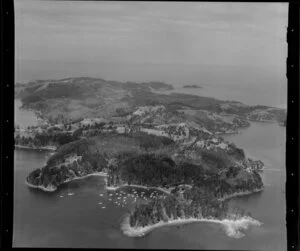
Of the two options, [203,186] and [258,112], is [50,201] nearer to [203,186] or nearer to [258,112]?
[203,186]

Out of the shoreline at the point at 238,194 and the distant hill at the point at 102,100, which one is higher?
the distant hill at the point at 102,100

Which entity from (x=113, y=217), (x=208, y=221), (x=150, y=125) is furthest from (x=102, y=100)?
(x=208, y=221)

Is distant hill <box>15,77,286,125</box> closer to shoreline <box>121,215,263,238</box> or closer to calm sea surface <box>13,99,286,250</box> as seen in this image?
calm sea surface <box>13,99,286,250</box>

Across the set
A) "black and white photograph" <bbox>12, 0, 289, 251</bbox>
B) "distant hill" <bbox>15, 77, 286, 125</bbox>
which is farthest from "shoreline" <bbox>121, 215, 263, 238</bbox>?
"distant hill" <bbox>15, 77, 286, 125</bbox>

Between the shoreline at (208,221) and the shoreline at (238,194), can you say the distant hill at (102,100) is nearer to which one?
the shoreline at (238,194)

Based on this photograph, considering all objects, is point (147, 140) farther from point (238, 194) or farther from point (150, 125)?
point (238, 194)

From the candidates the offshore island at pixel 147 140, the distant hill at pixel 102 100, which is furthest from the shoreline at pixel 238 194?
the distant hill at pixel 102 100
